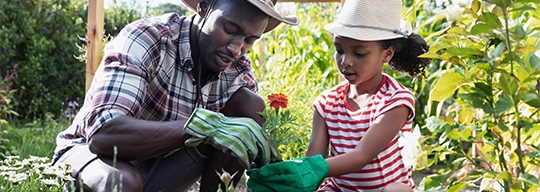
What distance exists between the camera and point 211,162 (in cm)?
265

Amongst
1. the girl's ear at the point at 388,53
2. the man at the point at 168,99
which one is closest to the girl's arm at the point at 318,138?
the man at the point at 168,99

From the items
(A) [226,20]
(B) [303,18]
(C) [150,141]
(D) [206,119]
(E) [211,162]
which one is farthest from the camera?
(B) [303,18]

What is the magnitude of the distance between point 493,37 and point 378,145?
543 mm

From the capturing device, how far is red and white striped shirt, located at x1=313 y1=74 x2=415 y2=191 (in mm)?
2453

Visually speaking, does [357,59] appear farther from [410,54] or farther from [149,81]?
[149,81]

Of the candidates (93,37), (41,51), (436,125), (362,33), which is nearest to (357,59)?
(362,33)

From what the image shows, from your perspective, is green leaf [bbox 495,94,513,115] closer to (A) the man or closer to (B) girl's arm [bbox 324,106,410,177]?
(B) girl's arm [bbox 324,106,410,177]

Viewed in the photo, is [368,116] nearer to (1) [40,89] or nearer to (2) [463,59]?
(2) [463,59]

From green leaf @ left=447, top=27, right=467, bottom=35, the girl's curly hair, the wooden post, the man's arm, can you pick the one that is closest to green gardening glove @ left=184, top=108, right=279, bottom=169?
the man's arm

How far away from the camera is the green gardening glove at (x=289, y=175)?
2.03 metres

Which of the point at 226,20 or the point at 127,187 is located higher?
the point at 226,20

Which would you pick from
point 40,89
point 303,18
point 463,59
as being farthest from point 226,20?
point 40,89

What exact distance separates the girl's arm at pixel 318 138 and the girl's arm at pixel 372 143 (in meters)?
0.25

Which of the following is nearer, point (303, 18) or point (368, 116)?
point (368, 116)
